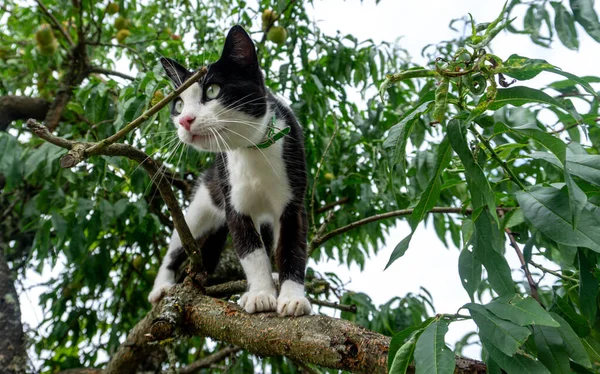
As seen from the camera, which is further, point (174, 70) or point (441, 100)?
point (174, 70)

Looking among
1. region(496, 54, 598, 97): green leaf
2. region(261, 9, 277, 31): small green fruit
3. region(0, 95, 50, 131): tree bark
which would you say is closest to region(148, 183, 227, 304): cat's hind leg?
region(261, 9, 277, 31): small green fruit

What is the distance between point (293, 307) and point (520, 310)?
0.90 m

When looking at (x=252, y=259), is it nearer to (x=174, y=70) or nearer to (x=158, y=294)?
(x=158, y=294)

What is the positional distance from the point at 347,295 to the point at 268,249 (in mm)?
431

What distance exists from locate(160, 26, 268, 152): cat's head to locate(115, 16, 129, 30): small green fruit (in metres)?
1.62

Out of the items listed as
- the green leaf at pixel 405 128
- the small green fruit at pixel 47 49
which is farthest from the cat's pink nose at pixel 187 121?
the small green fruit at pixel 47 49

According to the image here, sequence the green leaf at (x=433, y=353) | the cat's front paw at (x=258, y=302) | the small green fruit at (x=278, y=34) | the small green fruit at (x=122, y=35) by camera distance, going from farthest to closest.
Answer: the small green fruit at (x=122, y=35), the small green fruit at (x=278, y=34), the cat's front paw at (x=258, y=302), the green leaf at (x=433, y=353)

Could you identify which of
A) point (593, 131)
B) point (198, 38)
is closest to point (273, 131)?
point (593, 131)

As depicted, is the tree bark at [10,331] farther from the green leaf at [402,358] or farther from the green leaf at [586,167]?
the green leaf at [586,167]

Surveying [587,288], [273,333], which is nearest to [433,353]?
[587,288]

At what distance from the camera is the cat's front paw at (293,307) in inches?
68.3

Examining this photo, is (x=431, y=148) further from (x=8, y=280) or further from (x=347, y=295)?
(x=8, y=280)

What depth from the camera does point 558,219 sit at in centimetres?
103

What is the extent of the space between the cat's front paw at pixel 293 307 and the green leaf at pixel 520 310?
0.81 m
